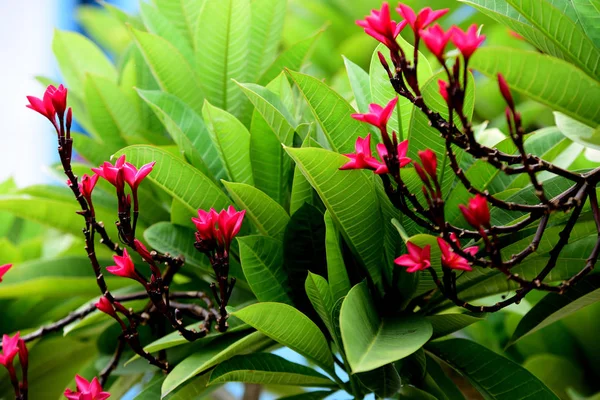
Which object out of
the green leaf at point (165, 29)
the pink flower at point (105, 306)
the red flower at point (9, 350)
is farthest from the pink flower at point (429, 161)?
the green leaf at point (165, 29)

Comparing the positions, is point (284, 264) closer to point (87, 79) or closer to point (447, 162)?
point (447, 162)

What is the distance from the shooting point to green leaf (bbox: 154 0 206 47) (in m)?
1.17

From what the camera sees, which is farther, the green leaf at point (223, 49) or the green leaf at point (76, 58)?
the green leaf at point (76, 58)

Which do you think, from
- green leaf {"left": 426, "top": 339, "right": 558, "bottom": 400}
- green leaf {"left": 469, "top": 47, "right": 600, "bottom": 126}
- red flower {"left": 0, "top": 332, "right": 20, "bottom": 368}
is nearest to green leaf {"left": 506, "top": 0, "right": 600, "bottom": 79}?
green leaf {"left": 469, "top": 47, "right": 600, "bottom": 126}

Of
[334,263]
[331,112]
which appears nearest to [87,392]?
[334,263]

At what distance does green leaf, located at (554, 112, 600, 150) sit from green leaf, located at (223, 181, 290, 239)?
37 cm

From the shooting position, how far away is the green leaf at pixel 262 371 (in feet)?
2.68

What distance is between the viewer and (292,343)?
80 centimetres

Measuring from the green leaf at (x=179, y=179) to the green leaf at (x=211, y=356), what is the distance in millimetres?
183

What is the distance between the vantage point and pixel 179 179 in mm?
872

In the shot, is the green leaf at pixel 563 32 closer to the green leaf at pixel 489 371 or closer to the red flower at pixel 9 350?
the green leaf at pixel 489 371

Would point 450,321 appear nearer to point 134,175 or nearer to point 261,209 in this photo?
point 261,209

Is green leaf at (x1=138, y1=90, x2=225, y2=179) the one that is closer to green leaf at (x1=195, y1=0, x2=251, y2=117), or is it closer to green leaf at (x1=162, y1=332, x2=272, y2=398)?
green leaf at (x1=195, y1=0, x2=251, y2=117)

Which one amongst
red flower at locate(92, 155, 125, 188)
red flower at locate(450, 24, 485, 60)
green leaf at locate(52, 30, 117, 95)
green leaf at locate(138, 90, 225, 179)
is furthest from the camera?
green leaf at locate(52, 30, 117, 95)
